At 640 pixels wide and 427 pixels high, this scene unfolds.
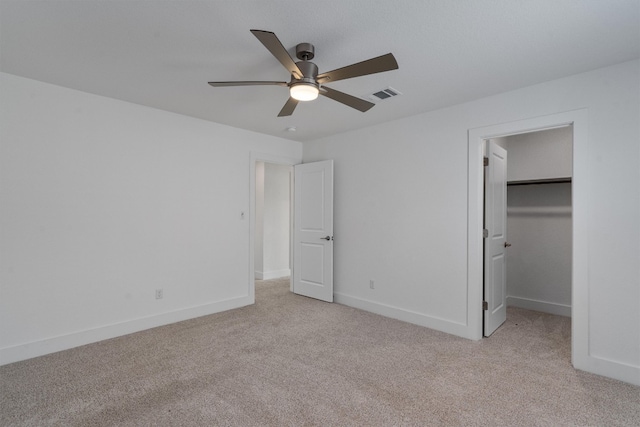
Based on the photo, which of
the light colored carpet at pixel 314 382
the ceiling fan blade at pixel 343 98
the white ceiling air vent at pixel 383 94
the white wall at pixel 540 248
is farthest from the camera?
the white wall at pixel 540 248

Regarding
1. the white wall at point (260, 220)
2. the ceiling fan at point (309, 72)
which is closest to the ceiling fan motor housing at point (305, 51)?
the ceiling fan at point (309, 72)

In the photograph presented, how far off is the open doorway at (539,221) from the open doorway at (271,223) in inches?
147

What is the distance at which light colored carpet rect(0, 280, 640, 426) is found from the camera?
2.04 m

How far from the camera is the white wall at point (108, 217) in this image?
2824 millimetres

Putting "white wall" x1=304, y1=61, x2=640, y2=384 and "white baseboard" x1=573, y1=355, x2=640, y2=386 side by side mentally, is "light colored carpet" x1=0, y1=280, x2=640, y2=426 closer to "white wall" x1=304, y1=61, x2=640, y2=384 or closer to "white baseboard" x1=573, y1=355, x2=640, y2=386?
"white baseboard" x1=573, y1=355, x2=640, y2=386

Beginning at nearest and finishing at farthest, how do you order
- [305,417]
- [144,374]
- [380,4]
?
1. [380,4]
2. [305,417]
3. [144,374]

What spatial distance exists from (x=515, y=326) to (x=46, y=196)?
5.09 meters

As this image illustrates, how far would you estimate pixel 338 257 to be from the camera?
15.5ft

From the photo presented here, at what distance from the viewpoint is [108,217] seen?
3328 millimetres

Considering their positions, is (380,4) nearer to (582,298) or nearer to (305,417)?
(305,417)

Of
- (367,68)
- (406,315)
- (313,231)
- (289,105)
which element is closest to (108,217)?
(289,105)

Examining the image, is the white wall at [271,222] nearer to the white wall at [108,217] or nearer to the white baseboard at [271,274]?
the white baseboard at [271,274]

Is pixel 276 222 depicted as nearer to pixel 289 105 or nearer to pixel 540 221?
pixel 289 105

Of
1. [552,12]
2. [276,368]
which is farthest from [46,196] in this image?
[552,12]
